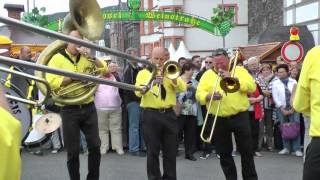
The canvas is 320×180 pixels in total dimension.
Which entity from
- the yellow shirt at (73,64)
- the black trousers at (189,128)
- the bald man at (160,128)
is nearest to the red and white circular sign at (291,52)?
the black trousers at (189,128)

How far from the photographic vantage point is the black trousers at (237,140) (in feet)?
20.6

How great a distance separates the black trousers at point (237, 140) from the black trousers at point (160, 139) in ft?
1.72

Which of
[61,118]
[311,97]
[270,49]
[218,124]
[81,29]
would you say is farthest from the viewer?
[270,49]

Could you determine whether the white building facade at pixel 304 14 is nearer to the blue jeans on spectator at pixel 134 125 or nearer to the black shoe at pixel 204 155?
the black shoe at pixel 204 155

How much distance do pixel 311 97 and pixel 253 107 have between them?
6.38 m

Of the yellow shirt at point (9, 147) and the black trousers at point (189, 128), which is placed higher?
the yellow shirt at point (9, 147)

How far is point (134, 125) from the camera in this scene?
10203 mm

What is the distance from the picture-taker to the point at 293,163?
30.4ft

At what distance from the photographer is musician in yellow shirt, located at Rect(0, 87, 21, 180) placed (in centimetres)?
136

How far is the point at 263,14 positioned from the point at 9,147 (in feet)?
137

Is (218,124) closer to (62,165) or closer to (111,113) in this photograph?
(62,165)

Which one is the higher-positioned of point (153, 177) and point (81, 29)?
point (81, 29)

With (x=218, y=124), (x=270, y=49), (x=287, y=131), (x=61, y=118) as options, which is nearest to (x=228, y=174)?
(x=218, y=124)

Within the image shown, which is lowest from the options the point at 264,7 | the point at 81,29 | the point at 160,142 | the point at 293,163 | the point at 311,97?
the point at 293,163
